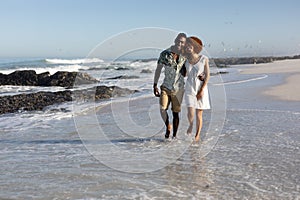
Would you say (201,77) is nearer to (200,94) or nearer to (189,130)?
(200,94)

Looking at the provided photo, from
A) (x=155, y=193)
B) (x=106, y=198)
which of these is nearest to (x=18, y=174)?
(x=106, y=198)

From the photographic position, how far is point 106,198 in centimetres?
382

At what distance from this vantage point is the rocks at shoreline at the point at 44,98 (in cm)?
1173

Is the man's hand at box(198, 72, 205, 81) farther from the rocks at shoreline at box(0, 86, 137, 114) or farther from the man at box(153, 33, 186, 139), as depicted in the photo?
the rocks at shoreline at box(0, 86, 137, 114)

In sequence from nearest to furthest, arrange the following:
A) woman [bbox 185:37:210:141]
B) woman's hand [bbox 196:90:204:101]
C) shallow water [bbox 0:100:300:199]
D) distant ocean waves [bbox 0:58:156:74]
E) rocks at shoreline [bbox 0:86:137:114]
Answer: shallow water [bbox 0:100:300:199], woman [bbox 185:37:210:141], woman's hand [bbox 196:90:204:101], rocks at shoreline [bbox 0:86:137:114], distant ocean waves [bbox 0:58:156:74]

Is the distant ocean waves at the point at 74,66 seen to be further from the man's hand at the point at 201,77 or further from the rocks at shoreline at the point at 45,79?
the man's hand at the point at 201,77

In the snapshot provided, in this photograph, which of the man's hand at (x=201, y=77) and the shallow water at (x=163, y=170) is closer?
the shallow water at (x=163, y=170)

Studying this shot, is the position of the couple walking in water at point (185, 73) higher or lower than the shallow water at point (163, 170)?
higher

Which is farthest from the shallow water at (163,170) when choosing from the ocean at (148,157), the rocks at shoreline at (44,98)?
the rocks at shoreline at (44,98)

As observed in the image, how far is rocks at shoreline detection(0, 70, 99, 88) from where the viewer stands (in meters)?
22.6

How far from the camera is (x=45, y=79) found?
2333cm

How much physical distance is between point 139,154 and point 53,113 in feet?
17.7

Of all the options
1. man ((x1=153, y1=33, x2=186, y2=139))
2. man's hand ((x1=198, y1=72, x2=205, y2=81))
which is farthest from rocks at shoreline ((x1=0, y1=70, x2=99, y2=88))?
man's hand ((x1=198, y1=72, x2=205, y2=81))

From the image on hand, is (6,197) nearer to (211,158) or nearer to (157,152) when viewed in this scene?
(157,152)
